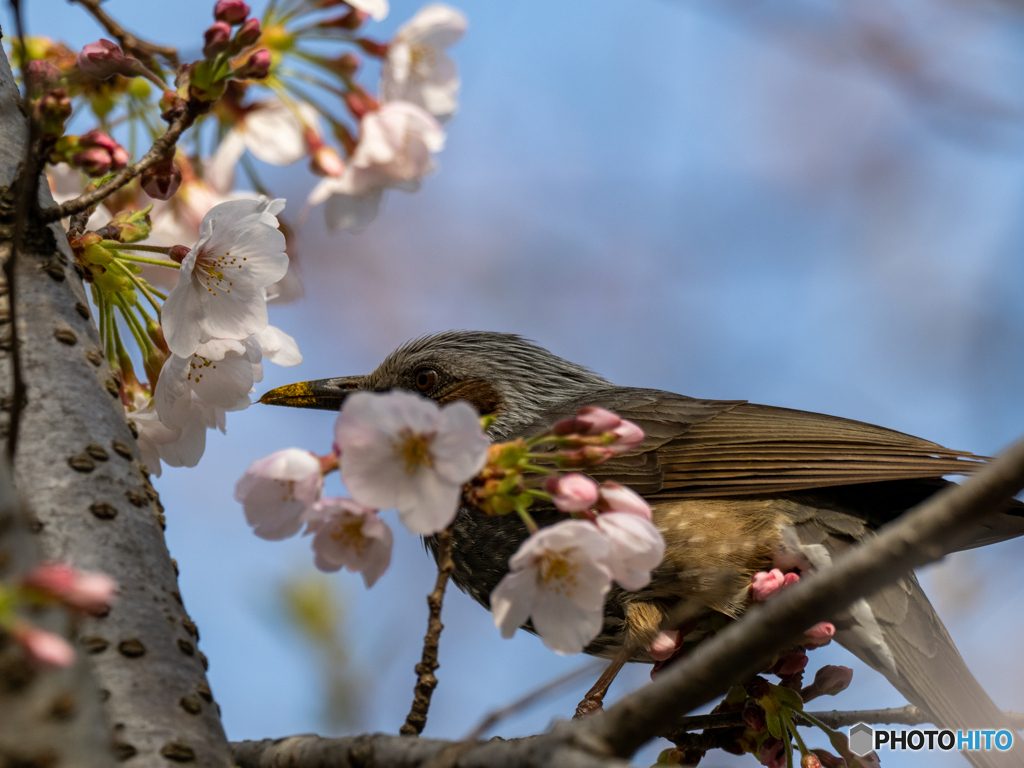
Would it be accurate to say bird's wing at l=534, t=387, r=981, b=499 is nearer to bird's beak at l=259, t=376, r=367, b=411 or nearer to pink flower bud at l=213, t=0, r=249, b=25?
bird's beak at l=259, t=376, r=367, b=411

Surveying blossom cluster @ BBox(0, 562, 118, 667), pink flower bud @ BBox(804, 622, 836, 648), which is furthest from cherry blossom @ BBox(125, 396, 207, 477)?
pink flower bud @ BBox(804, 622, 836, 648)

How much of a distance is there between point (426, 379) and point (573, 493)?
260cm

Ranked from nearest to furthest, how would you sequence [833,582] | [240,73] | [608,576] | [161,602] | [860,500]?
[833,582], [608,576], [161,602], [240,73], [860,500]

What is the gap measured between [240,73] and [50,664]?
4.80 feet

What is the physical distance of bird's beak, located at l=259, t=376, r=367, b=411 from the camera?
3525mm

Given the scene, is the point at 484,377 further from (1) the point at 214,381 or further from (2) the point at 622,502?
(2) the point at 622,502

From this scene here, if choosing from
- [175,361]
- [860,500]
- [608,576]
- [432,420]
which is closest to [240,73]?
[175,361]

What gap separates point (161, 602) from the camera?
5.30 feet

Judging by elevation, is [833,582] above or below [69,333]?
below

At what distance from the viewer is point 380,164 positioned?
9.16 feet

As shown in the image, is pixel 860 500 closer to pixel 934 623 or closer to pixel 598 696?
pixel 934 623

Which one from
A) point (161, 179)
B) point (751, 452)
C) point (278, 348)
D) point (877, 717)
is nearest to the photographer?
point (161, 179)

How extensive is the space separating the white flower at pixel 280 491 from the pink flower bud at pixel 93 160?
815 millimetres

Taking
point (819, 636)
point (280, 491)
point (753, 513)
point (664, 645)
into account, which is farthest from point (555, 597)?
point (753, 513)
